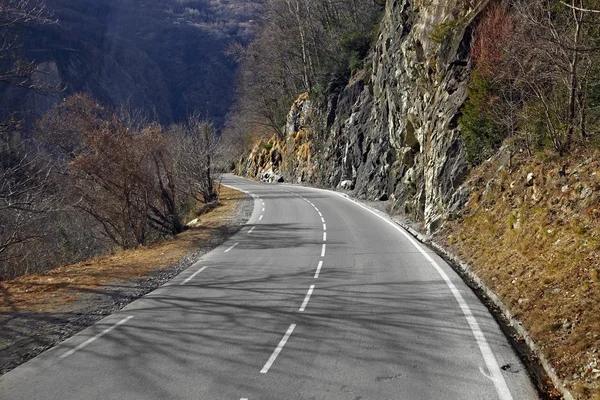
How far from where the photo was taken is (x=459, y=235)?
14695 millimetres

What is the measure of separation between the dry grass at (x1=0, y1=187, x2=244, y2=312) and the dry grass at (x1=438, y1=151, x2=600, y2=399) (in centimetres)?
907

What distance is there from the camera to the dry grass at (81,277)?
35.2 ft

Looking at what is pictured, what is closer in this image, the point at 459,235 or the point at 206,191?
the point at 459,235

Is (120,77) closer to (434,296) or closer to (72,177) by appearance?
(72,177)

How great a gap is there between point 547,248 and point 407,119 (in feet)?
54.5

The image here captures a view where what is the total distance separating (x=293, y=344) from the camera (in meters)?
7.50

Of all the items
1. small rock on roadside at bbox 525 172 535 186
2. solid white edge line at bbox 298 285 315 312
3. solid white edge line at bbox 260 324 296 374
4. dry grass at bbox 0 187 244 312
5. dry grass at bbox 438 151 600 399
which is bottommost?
dry grass at bbox 0 187 244 312

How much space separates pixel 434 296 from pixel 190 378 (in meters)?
5.52

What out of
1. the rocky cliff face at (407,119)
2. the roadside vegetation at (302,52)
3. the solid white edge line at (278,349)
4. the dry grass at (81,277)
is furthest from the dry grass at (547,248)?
the roadside vegetation at (302,52)

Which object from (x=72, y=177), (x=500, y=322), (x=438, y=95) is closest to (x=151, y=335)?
(x=500, y=322)

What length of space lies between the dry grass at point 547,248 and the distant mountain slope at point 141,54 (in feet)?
291

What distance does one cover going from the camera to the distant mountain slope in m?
100

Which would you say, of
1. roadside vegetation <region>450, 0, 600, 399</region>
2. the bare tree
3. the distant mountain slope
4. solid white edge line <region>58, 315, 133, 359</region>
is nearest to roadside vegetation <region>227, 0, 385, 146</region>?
the bare tree

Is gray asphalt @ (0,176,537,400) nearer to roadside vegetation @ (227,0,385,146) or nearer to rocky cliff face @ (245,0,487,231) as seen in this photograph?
rocky cliff face @ (245,0,487,231)
